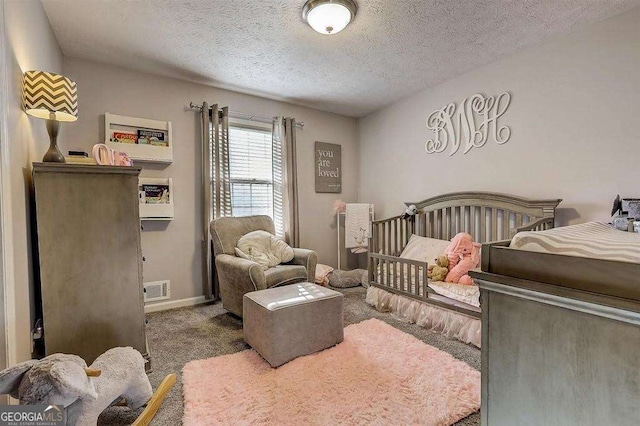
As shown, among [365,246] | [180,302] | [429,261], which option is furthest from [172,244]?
[429,261]

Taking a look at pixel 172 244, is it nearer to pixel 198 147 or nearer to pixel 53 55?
pixel 198 147

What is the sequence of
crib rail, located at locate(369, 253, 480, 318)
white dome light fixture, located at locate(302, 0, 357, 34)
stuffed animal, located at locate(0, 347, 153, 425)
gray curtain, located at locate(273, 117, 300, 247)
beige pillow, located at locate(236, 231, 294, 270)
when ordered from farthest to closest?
gray curtain, located at locate(273, 117, 300, 247)
beige pillow, located at locate(236, 231, 294, 270)
crib rail, located at locate(369, 253, 480, 318)
white dome light fixture, located at locate(302, 0, 357, 34)
stuffed animal, located at locate(0, 347, 153, 425)

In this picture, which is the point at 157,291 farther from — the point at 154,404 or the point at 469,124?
the point at 469,124

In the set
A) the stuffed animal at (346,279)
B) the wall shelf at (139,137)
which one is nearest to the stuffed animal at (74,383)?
the wall shelf at (139,137)

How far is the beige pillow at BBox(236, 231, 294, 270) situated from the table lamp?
5.01 feet

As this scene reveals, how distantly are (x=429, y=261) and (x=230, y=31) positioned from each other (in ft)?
8.51

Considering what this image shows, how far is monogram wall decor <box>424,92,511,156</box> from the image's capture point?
8.90 ft

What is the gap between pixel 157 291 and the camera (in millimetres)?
2930

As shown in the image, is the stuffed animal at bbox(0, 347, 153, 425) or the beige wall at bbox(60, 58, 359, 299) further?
the beige wall at bbox(60, 58, 359, 299)

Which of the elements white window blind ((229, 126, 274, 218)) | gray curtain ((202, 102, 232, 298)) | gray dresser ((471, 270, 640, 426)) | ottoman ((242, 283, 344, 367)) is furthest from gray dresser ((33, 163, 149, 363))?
gray dresser ((471, 270, 640, 426))

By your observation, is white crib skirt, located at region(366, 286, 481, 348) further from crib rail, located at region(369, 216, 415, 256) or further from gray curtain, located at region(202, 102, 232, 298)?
gray curtain, located at region(202, 102, 232, 298)

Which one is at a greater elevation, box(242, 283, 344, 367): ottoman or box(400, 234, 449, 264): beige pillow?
box(400, 234, 449, 264): beige pillow

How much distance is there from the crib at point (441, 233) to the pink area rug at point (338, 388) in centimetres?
44

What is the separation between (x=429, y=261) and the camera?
111 inches
